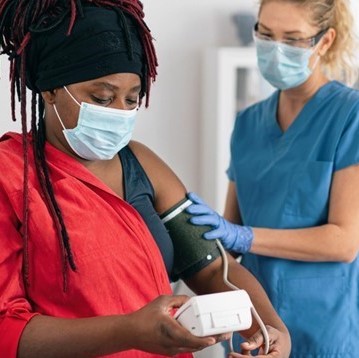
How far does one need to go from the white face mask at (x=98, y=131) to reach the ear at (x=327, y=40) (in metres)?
0.79

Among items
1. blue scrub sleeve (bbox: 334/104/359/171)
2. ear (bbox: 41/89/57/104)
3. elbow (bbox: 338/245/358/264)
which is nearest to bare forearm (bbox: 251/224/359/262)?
elbow (bbox: 338/245/358/264)

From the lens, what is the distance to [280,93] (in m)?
2.06

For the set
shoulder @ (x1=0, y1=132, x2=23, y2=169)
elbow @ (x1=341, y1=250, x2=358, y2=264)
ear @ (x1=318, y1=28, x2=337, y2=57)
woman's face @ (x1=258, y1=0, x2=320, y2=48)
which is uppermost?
woman's face @ (x1=258, y1=0, x2=320, y2=48)

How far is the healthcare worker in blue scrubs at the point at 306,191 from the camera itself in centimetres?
183

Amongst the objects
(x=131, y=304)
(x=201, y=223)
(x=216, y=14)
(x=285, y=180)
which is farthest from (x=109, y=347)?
(x=216, y=14)

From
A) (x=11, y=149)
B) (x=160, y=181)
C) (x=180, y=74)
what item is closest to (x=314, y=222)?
(x=160, y=181)

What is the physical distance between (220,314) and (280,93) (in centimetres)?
109

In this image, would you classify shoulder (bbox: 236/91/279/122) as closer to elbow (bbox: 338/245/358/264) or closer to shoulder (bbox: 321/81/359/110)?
shoulder (bbox: 321/81/359/110)

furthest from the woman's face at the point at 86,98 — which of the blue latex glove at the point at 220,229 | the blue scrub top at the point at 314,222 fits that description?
the blue scrub top at the point at 314,222

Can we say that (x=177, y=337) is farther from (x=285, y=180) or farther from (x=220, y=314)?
(x=285, y=180)

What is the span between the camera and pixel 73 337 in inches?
46.1

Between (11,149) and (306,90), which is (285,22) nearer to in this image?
(306,90)

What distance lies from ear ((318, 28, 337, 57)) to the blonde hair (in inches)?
0.5

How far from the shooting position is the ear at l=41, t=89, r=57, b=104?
132cm
